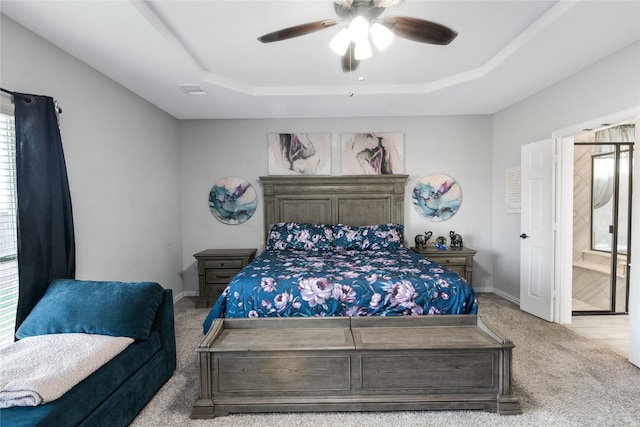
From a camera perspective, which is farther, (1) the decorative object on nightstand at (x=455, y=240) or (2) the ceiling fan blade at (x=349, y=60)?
(1) the decorative object on nightstand at (x=455, y=240)

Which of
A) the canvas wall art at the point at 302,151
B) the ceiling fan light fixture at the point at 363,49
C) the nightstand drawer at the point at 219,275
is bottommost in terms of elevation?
the nightstand drawer at the point at 219,275

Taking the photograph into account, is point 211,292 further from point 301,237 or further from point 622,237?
point 622,237

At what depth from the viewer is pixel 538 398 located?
1979 mm

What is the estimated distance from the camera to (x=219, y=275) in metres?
3.72

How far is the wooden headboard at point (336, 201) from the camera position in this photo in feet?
13.6

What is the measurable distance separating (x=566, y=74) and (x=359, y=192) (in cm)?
244

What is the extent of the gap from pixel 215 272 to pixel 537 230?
12.2 ft

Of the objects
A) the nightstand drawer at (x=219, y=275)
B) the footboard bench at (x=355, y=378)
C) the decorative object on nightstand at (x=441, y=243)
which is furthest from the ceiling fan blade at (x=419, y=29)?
the nightstand drawer at (x=219, y=275)

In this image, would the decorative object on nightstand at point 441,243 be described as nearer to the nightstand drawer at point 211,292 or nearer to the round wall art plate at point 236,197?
the round wall art plate at point 236,197

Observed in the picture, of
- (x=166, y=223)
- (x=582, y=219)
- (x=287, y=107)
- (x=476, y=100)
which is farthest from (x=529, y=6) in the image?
(x=166, y=223)

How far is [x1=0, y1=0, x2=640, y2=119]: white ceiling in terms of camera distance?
2002 millimetres

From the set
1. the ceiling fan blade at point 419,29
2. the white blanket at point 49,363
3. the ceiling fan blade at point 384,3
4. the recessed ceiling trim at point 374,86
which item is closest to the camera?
the white blanket at point 49,363

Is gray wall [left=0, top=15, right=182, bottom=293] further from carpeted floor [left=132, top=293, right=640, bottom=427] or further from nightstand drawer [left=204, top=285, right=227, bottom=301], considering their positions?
carpeted floor [left=132, top=293, right=640, bottom=427]

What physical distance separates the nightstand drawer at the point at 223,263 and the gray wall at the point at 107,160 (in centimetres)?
59
